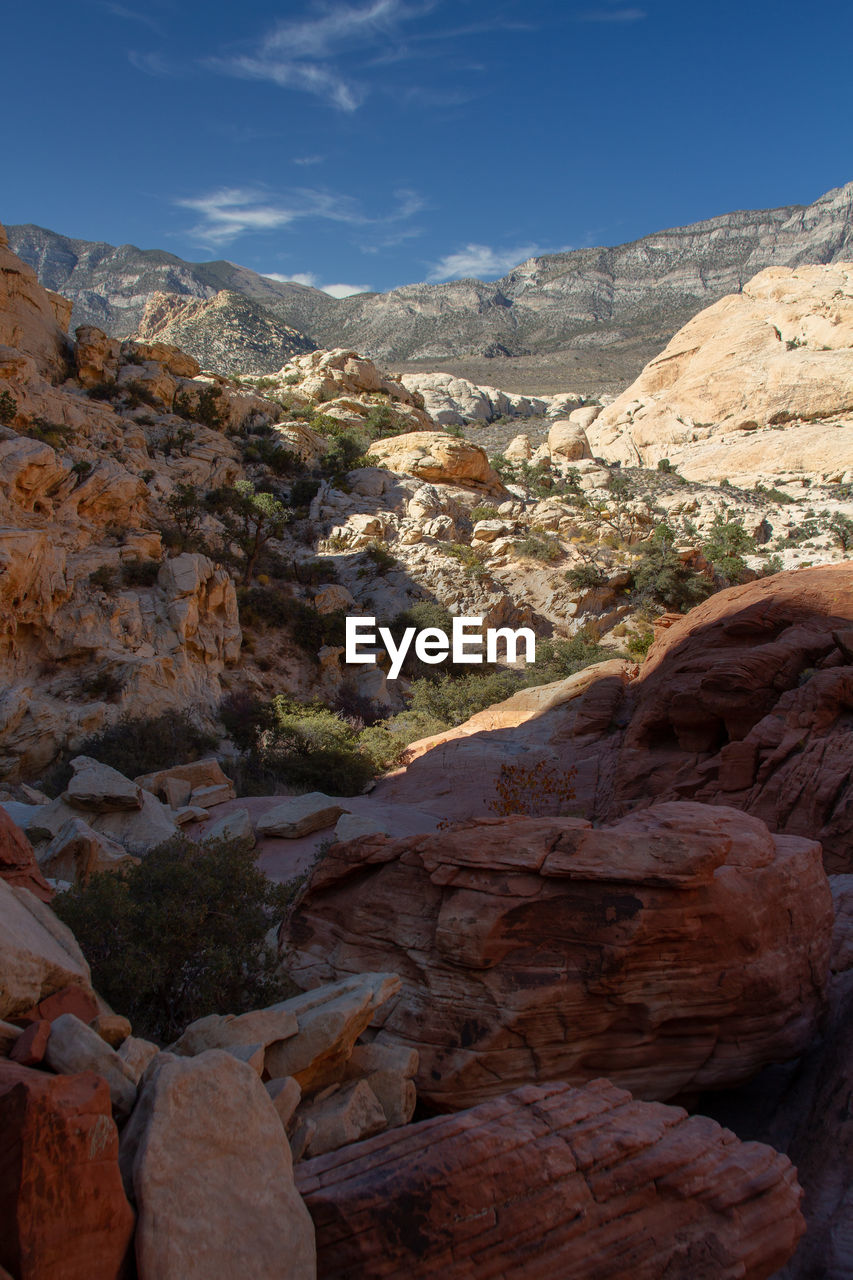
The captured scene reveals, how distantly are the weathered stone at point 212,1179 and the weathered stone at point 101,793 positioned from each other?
7455 mm

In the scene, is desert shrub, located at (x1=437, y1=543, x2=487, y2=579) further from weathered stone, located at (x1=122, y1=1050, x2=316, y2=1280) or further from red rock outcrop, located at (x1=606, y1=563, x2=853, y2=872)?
weathered stone, located at (x1=122, y1=1050, x2=316, y2=1280)


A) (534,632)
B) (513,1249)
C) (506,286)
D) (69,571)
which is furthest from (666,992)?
(506,286)

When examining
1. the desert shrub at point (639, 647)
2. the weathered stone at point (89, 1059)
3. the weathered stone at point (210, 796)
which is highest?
the desert shrub at point (639, 647)

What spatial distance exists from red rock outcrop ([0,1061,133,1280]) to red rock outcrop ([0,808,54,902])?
82.4 inches

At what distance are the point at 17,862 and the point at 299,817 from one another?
6.36 metres

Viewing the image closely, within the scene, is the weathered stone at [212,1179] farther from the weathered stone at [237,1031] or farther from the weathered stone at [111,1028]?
the weathered stone at [237,1031]

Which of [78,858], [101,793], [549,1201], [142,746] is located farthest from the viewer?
[142,746]

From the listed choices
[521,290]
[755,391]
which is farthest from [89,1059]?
[521,290]

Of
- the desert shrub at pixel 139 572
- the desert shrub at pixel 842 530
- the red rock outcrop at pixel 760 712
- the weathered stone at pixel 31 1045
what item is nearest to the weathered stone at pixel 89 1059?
the weathered stone at pixel 31 1045

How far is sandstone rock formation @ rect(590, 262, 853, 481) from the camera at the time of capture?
4203cm

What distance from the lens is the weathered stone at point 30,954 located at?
3.41 meters

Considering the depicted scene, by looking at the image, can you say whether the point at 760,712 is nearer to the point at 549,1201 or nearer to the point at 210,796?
the point at 549,1201

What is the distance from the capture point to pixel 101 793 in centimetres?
992

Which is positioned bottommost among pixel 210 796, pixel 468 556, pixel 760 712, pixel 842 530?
pixel 210 796
